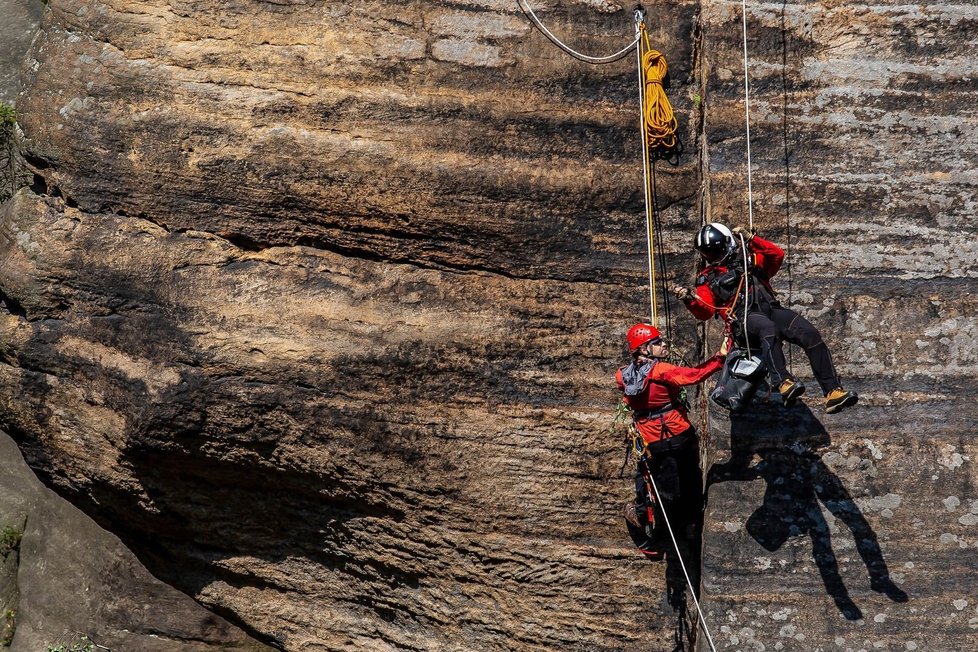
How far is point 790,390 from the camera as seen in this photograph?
6.92 metres

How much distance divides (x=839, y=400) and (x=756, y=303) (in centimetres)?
82

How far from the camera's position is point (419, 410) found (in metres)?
8.21

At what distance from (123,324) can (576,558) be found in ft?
12.7

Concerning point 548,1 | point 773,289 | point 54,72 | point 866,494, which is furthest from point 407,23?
point 866,494

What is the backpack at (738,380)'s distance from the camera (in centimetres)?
704

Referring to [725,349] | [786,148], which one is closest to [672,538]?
[725,349]

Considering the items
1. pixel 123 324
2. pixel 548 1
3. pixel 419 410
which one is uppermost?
pixel 548 1

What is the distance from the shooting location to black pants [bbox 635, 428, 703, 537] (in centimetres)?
780

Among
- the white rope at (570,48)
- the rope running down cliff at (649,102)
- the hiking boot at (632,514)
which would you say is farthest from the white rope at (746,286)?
the white rope at (570,48)

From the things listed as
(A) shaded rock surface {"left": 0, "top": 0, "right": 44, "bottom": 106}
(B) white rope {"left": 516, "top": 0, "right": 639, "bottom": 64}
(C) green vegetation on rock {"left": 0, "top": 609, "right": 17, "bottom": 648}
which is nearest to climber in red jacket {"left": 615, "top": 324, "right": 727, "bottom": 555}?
(B) white rope {"left": 516, "top": 0, "right": 639, "bottom": 64}

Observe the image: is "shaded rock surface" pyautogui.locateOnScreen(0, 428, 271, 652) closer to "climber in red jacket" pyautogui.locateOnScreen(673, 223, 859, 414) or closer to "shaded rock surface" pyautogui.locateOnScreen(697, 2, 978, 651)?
"shaded rock surface" pyautogui.locateOnScreen(697, 2, 978, 651)

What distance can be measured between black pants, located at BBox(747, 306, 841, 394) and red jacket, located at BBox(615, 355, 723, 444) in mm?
460

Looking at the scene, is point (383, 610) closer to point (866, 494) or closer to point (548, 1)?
point (866, 494)

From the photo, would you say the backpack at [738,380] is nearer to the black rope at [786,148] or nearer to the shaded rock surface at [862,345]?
the shaded rock surface at [862,345]
